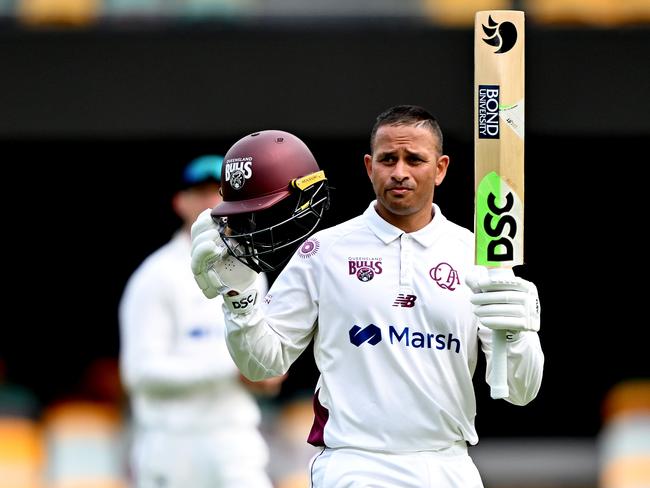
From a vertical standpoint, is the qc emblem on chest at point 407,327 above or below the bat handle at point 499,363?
above

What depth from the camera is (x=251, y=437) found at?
226 inches

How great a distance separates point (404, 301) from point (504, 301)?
29cm

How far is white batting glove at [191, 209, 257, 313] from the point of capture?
145 inches

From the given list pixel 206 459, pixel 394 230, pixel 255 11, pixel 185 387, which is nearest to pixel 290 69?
pixel 255 11

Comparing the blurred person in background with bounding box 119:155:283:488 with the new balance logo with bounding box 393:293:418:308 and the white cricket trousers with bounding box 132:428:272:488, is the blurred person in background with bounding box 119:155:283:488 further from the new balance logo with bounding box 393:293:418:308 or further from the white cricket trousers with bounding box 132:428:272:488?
the new balance logo with bounding box 393:293:418:308

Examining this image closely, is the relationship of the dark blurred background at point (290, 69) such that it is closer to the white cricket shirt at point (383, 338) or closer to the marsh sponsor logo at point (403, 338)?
the white cricket shirt at point (383, 338)

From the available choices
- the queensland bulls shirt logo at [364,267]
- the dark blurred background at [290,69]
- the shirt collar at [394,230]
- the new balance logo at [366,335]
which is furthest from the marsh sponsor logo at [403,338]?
the dark blurred background at [290,69]

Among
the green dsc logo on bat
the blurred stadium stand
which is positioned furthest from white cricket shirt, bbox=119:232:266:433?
the blurred stadium stand

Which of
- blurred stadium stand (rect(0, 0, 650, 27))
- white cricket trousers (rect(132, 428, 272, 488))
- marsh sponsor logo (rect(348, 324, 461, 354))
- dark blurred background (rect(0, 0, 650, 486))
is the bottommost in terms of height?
white cricket trousers (rect(132, 428, 272, 488))

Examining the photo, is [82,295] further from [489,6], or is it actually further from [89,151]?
[489,6]

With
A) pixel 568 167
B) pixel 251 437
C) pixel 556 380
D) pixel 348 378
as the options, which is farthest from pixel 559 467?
pixel 348 378

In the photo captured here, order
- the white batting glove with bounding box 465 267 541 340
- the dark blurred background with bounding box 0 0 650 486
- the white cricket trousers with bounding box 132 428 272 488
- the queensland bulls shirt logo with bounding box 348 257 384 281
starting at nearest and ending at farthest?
the white batting glove with bounding box 465 267 541 340 → the queensland bulls shirt logo with bounding box 348 257 384 281 → the white cricket trousers with bounding box 132 428 272 488 → the dark blurred background with bounding box 0 0 650 486

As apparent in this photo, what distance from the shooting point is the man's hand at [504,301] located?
3.57 metres

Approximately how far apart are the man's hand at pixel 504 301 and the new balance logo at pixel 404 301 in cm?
17
